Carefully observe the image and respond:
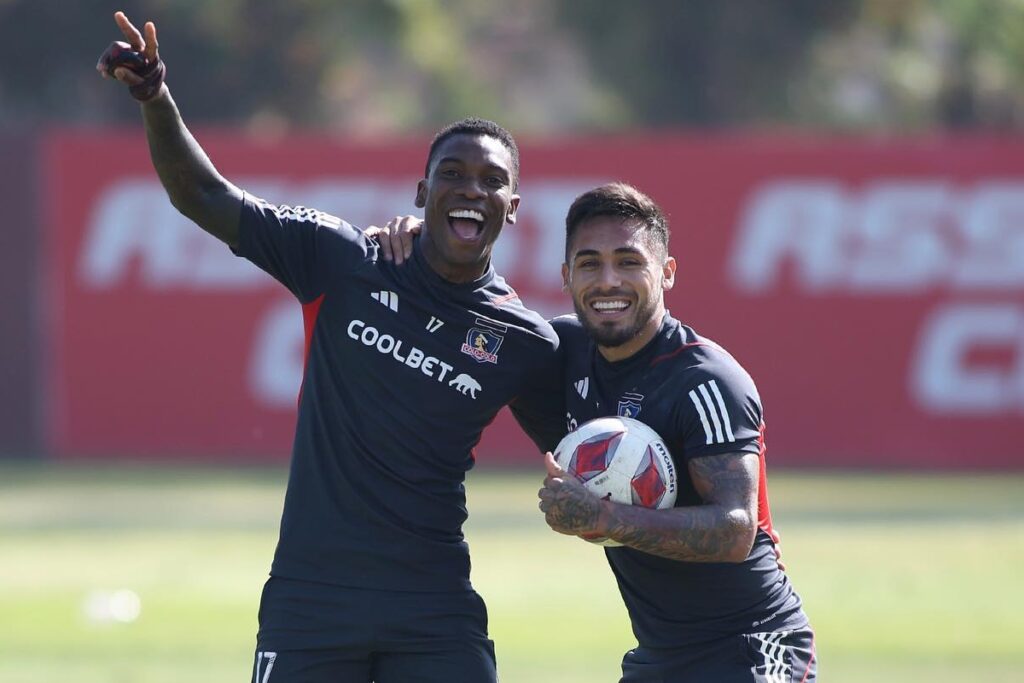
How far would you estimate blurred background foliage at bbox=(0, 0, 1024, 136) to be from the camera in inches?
1543

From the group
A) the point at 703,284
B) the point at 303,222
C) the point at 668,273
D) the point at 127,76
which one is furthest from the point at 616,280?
the point at 703,284

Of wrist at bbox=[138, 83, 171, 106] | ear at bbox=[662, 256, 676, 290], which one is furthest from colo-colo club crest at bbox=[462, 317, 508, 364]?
wrist at bbox=[138, 83, 171, 106]

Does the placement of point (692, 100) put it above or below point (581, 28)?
below

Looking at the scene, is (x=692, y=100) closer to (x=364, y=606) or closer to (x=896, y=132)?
(x=896, y=132)

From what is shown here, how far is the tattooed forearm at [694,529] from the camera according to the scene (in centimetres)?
639

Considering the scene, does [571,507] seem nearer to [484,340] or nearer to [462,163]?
[484,340]

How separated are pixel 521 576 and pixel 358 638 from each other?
9.18 metres

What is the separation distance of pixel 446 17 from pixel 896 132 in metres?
12.7

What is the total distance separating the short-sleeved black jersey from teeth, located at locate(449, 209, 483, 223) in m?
0.26

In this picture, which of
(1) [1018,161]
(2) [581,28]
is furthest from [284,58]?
(1) [1018,161]

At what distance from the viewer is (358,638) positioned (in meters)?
6.71

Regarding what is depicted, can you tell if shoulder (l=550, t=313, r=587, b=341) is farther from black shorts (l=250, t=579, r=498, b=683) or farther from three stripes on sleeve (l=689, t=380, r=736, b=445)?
black shorts (l=250, t=579, r=498, b=683)

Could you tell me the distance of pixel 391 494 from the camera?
684 centimetres

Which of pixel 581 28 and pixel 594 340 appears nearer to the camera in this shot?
Result: pixel 594 340
